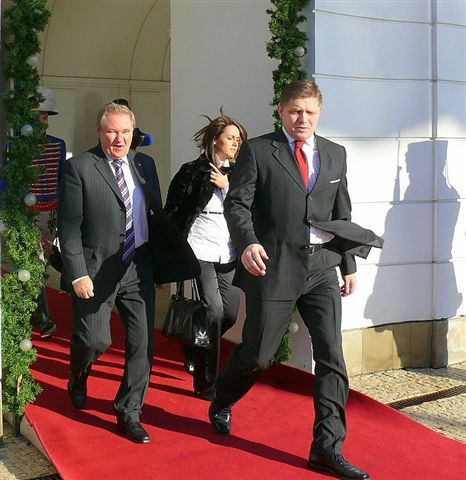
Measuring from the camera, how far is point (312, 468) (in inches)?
163

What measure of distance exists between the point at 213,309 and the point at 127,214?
899 mm

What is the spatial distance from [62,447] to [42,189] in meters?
2.01

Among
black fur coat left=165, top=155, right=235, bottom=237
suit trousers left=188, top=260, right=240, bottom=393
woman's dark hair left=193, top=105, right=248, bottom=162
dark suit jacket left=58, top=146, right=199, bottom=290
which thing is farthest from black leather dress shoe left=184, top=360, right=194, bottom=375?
woman's dark hair left=193, top=105, right=248, bottom=162

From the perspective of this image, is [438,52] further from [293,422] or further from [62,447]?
[62,447]

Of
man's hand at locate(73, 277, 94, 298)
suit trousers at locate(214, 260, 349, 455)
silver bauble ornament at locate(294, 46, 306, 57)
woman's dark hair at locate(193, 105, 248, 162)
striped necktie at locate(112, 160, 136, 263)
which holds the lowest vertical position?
suit trousers at locate(214, 260, 349, 455)

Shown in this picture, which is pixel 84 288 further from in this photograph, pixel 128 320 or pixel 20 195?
pixel 20 195

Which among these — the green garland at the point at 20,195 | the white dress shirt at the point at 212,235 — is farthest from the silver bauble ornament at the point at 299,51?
the green garland at the point at 20,195

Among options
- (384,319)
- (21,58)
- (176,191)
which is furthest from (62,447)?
(384,319)

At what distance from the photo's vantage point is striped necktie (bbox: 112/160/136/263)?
14.8 feet

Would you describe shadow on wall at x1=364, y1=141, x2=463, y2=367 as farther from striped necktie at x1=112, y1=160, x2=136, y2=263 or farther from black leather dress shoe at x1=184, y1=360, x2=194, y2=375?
striped necktie at x1=112, y1=160, x2=136, y2=263

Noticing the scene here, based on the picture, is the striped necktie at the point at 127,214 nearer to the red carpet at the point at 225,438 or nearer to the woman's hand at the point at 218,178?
the woman's hand at the point at 218,178

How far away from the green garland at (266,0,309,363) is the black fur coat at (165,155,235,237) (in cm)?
81

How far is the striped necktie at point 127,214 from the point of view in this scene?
4.52 m

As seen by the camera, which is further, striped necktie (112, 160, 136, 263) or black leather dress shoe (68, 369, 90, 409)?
black leather dress shoe (68, 369, 90, 409)
